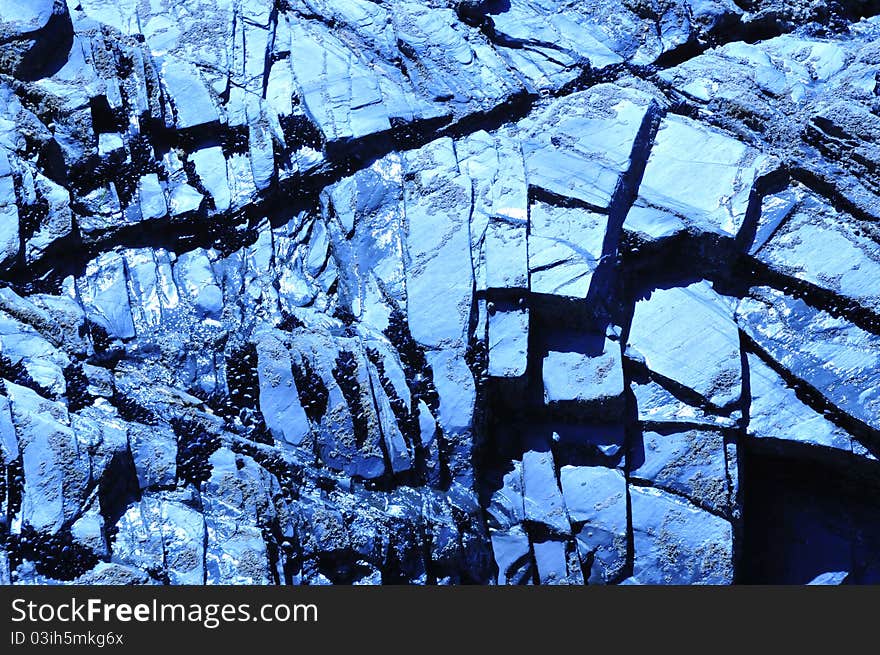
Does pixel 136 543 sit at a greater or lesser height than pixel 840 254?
lesser

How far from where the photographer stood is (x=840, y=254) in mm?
5672

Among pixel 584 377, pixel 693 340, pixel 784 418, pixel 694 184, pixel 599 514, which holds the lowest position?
pixel 599 514

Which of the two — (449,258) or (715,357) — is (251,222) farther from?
(715,357)

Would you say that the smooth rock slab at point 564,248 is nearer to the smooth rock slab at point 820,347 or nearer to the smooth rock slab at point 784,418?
the smooth rock slab at point 820,347

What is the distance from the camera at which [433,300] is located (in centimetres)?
559

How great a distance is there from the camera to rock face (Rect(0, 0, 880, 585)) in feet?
16.5

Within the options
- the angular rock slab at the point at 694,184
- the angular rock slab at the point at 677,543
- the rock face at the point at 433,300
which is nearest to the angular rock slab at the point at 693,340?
the rock face at the point at 433,300

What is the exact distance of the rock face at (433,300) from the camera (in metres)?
5.02

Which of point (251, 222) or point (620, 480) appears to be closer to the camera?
point (620, 480)

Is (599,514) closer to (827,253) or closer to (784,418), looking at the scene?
(784,418)

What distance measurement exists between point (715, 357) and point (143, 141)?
3537 mm

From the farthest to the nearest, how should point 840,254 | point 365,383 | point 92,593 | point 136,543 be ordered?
point 840,254 < point 365,383 < point 136,543 < point 92,593

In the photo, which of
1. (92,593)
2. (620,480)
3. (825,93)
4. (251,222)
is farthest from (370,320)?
(825,93)

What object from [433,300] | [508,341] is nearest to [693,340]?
[508,341]
